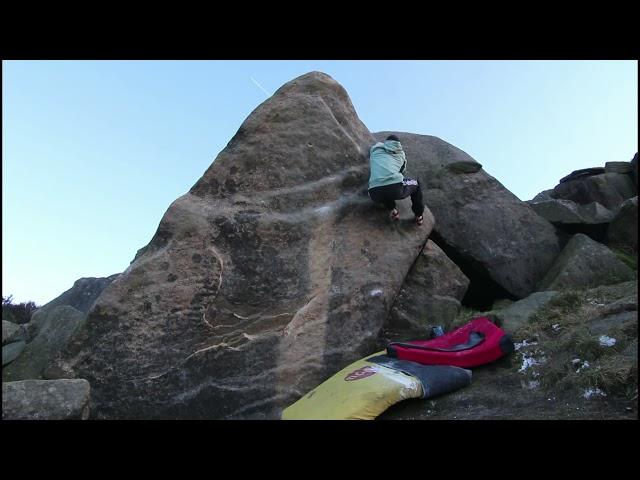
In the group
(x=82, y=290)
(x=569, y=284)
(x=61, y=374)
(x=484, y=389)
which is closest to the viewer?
(x=484, y=389)

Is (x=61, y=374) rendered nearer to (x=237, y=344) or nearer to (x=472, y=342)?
(x=237, y=344)

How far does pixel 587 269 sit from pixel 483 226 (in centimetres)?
198

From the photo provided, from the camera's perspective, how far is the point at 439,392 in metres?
6.02

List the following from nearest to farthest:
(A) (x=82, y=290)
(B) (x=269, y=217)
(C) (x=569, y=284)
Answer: (B) (x=269, y=217)
(C) (x=569, y=284)
(A) (x=82, y=290)

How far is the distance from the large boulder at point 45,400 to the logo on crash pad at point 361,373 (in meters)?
2.99

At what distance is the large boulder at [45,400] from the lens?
5.36 meters

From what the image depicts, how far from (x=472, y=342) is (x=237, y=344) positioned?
3124 mm

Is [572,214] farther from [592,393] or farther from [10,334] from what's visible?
[10,334]

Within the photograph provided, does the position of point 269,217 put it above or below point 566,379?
above

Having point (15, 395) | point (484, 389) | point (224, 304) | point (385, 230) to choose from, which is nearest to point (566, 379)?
point (484, 389)

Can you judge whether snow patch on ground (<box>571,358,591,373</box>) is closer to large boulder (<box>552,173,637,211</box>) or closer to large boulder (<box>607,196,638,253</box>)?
large boulder (<box>607,196,638,253</box>)

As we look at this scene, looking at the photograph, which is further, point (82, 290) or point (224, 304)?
point (82, 290)

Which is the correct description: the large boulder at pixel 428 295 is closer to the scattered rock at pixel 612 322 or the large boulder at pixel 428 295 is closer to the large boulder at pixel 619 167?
the scattered rock at pixel 612 322

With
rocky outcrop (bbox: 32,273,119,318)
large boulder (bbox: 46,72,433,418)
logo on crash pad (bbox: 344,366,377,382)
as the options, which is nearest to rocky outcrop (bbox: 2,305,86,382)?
large boulder (bbox: 46,72,433,418)
